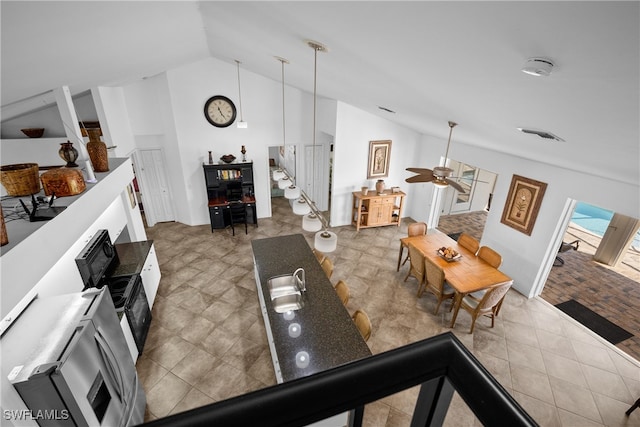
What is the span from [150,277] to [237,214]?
9.79 feet

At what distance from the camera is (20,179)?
253cm

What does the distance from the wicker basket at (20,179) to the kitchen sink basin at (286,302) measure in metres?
2.66

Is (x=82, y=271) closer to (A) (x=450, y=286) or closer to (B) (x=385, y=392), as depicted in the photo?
(B) (x=385, y=392)

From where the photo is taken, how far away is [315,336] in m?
3.22

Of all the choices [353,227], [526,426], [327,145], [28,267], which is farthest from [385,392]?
[327,145]

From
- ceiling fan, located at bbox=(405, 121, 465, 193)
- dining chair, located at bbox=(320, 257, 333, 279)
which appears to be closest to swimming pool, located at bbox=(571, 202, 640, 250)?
ceiling fan, located at bbox=(405, 121, 465, 193)

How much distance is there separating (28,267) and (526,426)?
273 centimetres

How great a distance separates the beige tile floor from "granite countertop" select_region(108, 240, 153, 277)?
951 millimetres

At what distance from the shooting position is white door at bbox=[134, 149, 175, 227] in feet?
23.9

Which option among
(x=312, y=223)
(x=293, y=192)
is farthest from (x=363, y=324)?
(x=293, y=192)

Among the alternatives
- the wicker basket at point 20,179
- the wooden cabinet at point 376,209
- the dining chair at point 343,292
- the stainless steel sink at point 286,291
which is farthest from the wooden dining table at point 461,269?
the wicker basket at point 20,179

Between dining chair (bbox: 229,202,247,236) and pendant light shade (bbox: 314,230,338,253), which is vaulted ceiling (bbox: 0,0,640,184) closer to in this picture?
pendant light shade (bbox: 314,230,338,253)

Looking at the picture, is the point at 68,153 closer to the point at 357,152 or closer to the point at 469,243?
the point at 357,152

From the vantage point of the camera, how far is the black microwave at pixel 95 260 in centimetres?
353
